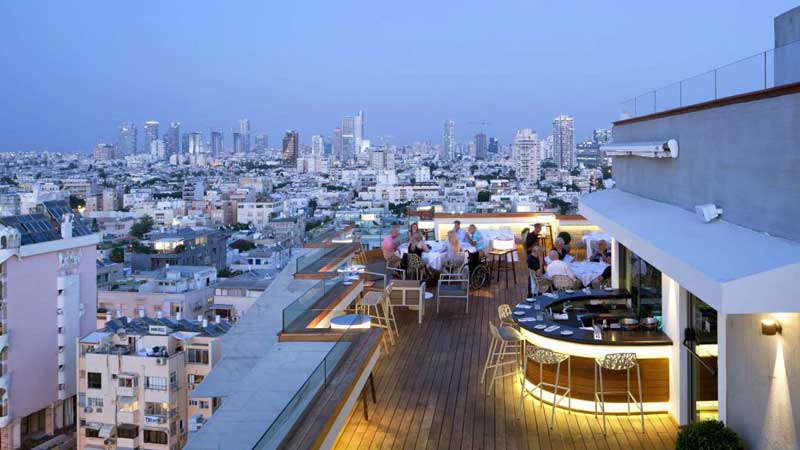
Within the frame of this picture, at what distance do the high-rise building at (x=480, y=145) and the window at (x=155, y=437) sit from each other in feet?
419

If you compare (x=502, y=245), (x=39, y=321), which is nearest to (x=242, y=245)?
(x=39, y=321)

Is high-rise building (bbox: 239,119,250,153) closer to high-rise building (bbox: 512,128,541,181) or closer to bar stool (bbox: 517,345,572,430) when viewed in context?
high-rise building (bbox: 512,128,541,181)

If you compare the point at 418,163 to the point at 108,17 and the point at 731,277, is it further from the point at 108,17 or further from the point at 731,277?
the point at 731,277

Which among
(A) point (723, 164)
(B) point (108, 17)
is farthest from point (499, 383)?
(B) point (108, 17)

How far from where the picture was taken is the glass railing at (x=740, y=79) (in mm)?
3953

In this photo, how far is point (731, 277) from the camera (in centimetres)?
323

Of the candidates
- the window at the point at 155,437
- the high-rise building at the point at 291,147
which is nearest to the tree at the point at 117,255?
the window at the point at 155,437

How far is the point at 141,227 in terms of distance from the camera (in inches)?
2995

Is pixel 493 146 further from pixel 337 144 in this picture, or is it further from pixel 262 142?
pixel 262 142

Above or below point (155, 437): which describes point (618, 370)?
above

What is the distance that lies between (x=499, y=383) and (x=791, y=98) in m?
3.75

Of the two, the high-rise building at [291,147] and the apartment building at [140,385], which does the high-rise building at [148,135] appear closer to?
the high-rise building at [291,147]

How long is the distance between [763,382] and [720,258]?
0.87 metres

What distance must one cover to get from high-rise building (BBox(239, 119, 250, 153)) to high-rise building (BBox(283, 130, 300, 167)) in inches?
905
